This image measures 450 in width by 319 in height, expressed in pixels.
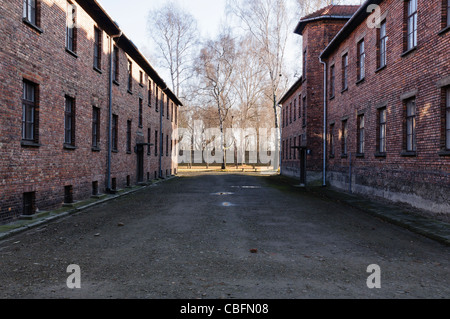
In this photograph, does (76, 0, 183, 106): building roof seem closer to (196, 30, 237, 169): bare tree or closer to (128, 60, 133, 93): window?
(128, 60, 133, 93): window

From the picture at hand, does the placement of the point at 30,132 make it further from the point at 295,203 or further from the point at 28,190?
the point at 295,203

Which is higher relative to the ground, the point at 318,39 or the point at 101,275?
the point at 318,39

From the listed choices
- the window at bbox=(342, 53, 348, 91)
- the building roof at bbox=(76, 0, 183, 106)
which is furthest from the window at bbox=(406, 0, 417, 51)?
the building roof at bbox=(76, 0, 183, 106)

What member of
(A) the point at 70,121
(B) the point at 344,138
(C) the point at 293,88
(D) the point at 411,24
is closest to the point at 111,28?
(A) the point at 70,121

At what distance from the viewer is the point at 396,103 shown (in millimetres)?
12852

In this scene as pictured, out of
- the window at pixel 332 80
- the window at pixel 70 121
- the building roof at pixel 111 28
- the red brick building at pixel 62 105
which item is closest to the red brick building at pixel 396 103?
the window at pixel 332 80

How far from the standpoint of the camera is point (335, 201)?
14969mm

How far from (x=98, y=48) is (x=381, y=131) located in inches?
474

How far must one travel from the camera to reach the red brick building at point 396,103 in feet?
32.9

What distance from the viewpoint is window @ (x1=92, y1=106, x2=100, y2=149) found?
15508 mm

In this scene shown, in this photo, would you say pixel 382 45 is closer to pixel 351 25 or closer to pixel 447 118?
pixel 351 25

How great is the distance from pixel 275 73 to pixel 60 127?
30.3 metres
